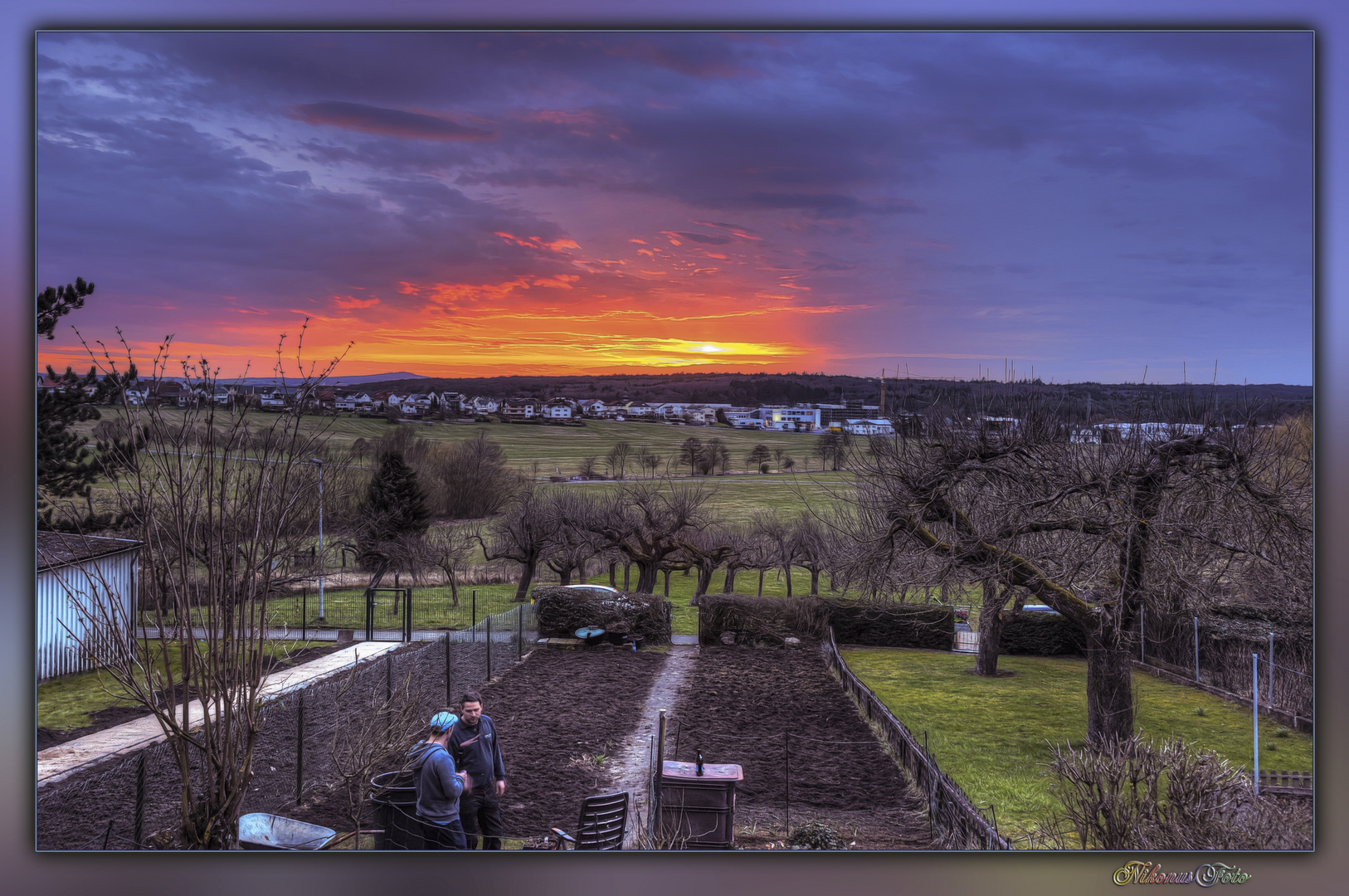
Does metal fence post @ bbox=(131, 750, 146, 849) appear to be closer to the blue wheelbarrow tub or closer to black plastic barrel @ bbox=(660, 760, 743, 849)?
the blue wheelbarrow tub

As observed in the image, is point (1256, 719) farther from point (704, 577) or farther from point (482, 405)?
point (704, 577)

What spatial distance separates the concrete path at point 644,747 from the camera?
6961 millimetres

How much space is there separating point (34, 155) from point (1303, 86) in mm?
8836

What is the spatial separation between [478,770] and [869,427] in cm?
636

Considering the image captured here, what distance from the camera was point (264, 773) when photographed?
7.81 m

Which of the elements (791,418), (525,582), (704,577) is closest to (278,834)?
(791,418)

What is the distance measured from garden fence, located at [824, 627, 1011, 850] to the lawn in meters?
0.40

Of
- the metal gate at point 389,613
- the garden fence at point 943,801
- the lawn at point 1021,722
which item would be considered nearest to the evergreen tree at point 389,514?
the metal gate at point 389,613

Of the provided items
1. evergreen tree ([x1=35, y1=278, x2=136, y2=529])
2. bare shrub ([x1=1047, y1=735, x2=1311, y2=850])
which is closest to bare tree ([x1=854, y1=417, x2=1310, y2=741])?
bare shrub ([x1=1047, y1=735, x2=1311, y2=850])

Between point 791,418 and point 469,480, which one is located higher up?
point 791,418

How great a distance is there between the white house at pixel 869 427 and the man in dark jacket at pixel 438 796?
639 cm

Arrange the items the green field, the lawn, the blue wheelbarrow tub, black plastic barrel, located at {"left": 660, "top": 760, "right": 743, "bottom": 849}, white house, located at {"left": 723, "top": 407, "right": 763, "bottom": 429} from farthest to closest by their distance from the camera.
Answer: the green field
white house, located at {"left": 723, "top": 407, "right": 763, "bottom": 429}
the lawn
black plastic barrel, located at {"left": 660, "top": 760, "right": 743, "bottom": 849}
the blue wheelbarrow tub

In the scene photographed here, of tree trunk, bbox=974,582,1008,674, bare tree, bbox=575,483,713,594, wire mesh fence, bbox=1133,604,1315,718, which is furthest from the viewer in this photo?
bare tree, bbox=575,483,713,594

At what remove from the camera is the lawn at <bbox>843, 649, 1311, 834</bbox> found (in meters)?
7.90
